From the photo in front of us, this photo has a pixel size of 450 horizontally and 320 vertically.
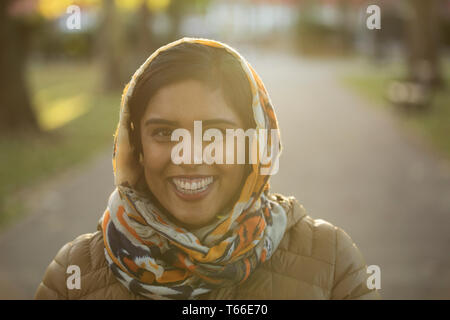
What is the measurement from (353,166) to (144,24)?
1482 cm

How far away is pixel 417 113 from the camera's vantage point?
12.6m

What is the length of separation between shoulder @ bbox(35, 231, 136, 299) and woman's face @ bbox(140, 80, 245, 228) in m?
0.32

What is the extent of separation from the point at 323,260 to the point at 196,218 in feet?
1.52

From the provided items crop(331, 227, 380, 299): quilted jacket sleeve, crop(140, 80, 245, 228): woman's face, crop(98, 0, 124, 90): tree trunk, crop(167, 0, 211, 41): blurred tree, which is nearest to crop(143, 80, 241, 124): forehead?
crop(140, 80, 245, 228): woman's face

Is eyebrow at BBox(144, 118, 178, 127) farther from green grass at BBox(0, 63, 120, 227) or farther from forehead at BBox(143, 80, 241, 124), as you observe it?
green grass at BBox(0, 63, 120, 227)

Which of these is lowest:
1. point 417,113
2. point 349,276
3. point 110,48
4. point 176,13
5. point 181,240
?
point 417,113

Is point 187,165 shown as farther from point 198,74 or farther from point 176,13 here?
point 176,13

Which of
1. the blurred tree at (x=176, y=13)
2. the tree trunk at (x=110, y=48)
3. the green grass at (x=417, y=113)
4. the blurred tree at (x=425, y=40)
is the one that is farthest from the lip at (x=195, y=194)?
the blurred tree at (x=176, y=13)

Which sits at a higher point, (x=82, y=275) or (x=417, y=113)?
(x=82, y=275)

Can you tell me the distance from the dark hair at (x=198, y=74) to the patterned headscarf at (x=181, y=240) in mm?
22

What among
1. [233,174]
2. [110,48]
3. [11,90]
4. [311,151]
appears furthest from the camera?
[110,48]

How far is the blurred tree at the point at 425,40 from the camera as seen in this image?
16.0 m

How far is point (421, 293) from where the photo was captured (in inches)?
170

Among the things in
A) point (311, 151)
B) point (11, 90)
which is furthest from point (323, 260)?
point (11, 90)
